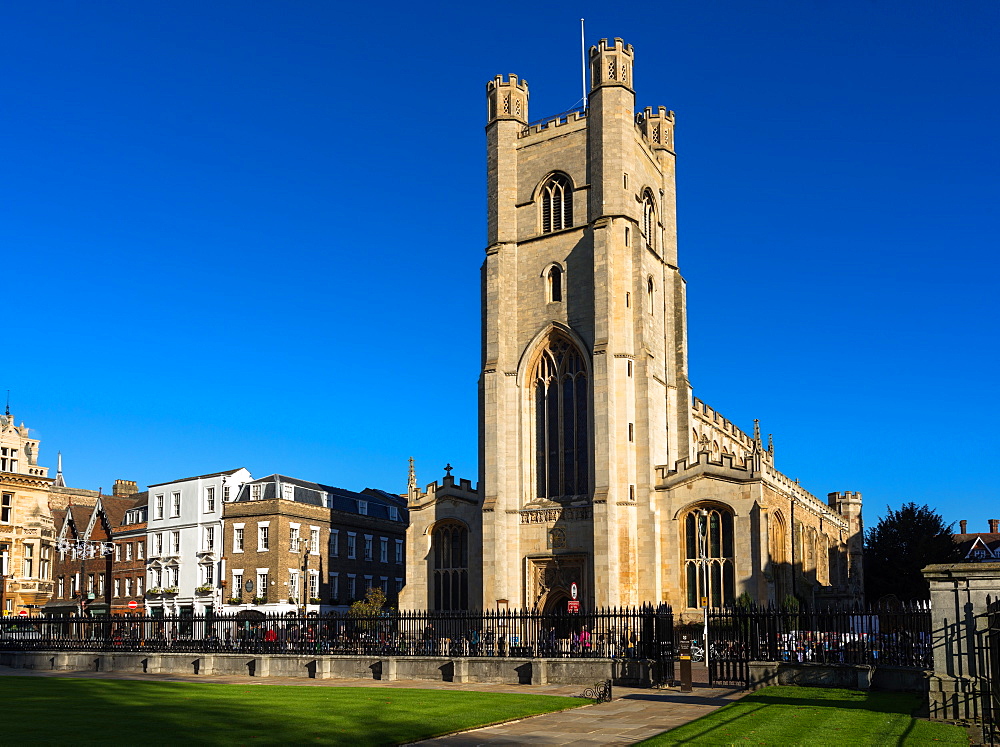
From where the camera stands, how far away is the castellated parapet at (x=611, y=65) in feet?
166

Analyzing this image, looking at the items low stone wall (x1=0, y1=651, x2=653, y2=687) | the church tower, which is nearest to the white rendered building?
the church tower

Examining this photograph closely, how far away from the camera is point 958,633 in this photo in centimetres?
1772

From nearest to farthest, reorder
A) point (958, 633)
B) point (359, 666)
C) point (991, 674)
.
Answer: point (991, 674)
point (958, 633)
point (359, 666)

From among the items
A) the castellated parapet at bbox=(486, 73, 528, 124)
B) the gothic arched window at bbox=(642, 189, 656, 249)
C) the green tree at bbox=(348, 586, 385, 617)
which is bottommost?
the green tree at bbox=(348, 586, 385, 617)

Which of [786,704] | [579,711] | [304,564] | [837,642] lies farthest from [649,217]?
[579,711]

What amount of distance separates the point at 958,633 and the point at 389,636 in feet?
64.0

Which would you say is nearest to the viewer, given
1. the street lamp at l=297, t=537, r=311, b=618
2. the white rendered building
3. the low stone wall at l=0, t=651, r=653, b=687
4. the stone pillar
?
the stone pillar

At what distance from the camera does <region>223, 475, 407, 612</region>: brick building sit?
194ft

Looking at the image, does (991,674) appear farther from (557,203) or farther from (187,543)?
(187,543)

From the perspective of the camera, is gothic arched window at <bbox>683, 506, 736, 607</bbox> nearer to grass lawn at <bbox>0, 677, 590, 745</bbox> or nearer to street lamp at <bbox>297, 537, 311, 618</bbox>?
grass lawn at <bbox>0, 677, 590, 745</bbox>

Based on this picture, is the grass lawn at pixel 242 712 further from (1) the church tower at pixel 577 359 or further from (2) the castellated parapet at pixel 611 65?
(2) the castellated parapet at pixel 611 65

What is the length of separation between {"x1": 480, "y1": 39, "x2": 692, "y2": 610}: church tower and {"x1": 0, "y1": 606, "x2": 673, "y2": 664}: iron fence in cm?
624

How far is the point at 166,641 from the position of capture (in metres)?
37.3

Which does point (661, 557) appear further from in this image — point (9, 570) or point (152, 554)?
point (9, 570)
